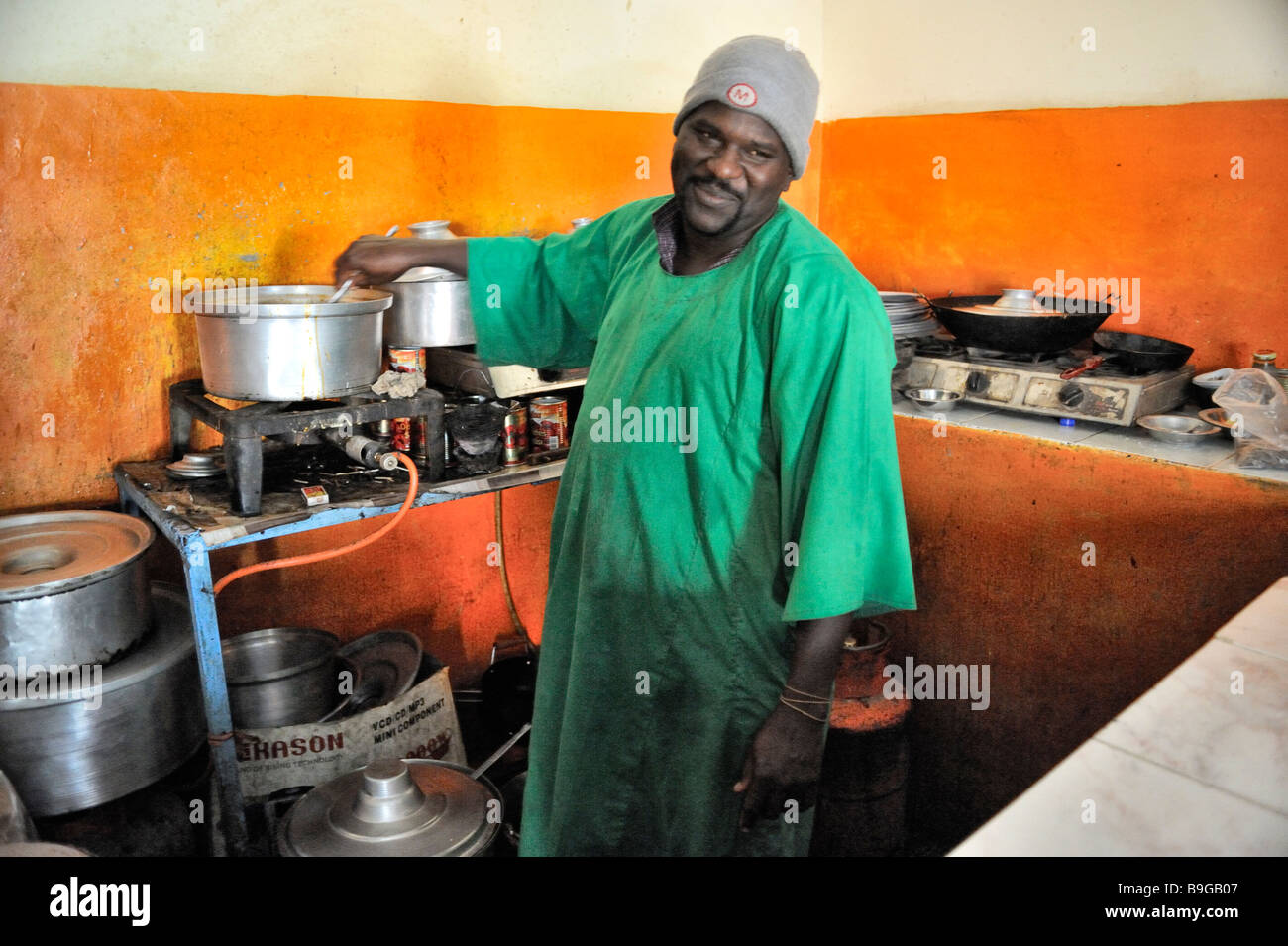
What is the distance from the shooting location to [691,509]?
61.4 inches

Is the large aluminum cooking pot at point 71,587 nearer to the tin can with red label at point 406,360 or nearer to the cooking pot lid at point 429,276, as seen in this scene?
the tin can with red label at point 406,360

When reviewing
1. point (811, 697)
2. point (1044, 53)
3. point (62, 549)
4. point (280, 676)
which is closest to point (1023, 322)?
point (1044, 53)

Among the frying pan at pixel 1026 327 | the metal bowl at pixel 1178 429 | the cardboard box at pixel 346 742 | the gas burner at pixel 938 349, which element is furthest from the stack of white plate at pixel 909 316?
the cardboard box at pixel 346 742

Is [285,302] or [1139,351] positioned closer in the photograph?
[285,302]

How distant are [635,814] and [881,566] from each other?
680 millimetres

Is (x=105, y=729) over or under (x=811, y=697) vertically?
under

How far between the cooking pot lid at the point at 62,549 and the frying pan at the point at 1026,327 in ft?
7.58

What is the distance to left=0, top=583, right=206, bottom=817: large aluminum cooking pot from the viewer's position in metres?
1.95

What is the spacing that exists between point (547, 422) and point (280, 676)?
1.00 m

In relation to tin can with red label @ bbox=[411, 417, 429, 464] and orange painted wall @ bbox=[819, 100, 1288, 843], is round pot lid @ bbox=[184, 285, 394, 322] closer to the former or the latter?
tin can with red label @ bbox=[411, 417, 429, 464]

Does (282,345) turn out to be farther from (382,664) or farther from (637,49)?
(637,49)

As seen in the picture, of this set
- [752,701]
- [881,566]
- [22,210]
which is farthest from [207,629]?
[881,566]

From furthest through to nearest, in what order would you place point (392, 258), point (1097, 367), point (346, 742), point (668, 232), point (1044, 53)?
point (1044, 53)
point (1097, 367)
point (346, 742)
point (392, 258)
point (668, 232)

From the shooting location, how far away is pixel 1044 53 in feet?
10.2
